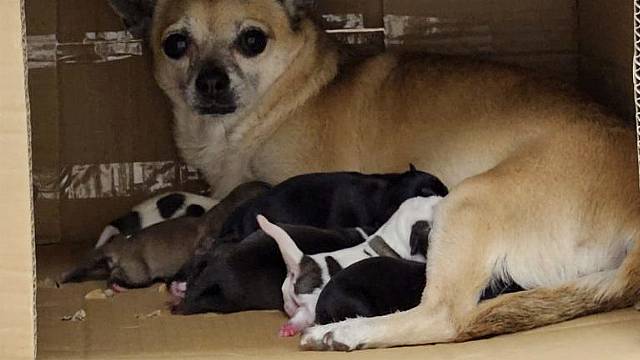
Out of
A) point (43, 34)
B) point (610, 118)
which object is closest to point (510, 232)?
point (610, 118)

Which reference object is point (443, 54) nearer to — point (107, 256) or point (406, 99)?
point (406, 99)

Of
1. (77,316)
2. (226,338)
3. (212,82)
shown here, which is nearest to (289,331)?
(226,338)

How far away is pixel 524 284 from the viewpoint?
197 cm

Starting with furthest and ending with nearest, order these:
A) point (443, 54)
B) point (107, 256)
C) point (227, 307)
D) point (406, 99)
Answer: point (443, 54)
point (406, 99)
point (107, 256)
point (227, 307)

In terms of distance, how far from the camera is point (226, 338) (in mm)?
1849

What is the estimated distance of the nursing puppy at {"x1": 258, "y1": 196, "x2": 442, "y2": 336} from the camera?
1.99m

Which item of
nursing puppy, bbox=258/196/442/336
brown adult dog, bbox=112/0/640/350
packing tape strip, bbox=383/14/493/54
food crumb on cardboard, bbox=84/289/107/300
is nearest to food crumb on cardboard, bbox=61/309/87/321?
food crumb on cardboard, bbox=84/289/107/300

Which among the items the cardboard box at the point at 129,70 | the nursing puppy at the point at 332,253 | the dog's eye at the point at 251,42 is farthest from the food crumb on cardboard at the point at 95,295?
the dog's eye at the point at 251,42

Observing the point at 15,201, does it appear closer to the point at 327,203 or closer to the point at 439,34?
the point at 327,203

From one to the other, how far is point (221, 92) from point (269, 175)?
250 mm

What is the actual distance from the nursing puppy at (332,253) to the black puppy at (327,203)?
141 mm

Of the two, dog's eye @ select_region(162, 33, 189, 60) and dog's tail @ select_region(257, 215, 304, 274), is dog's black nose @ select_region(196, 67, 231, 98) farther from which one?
dog's tail @ select_region(257, 215, 304, 274)

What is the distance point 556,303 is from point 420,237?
1.25ft

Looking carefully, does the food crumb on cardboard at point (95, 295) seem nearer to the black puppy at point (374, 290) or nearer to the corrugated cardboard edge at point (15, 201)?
the black puppy at point (374, 290)
